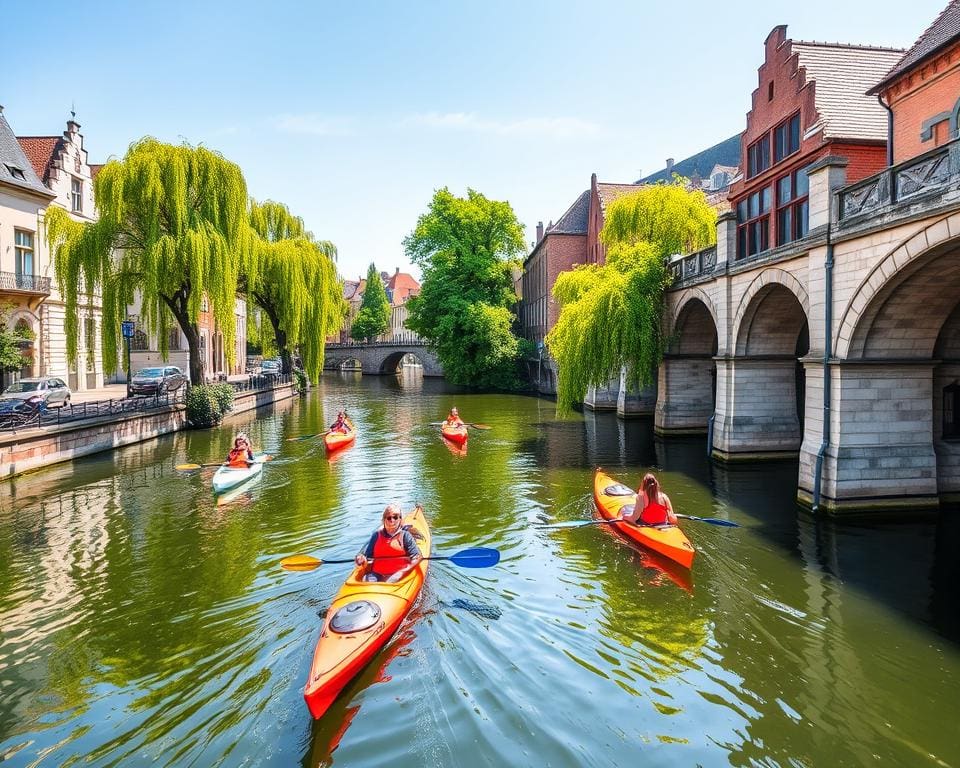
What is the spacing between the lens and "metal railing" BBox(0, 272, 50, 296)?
2344 centimetres

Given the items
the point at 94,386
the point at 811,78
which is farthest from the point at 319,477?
the point at 94,386

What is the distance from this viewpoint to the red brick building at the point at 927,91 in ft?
38.3

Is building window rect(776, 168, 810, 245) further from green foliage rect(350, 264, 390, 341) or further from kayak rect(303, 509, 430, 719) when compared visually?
green foliage rect(350, 264, 390, 341)

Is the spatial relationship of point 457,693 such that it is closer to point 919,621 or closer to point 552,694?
point 552,694

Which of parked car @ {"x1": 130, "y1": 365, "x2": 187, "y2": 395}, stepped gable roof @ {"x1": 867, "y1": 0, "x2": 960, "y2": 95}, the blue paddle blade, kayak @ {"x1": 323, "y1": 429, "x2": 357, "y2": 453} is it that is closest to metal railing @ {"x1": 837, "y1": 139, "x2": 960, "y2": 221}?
stepped gable roof @ {"x1": 867, "y1": 0, "x2": 960, "y2": 95}

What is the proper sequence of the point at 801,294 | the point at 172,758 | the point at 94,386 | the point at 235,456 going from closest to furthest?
the point at 172,758, the point at 801,294, the point at 235,456, the point at 94,386

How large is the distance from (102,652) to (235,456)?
847 centimetres

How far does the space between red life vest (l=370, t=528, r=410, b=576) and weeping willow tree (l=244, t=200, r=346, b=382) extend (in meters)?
Result: 19.9

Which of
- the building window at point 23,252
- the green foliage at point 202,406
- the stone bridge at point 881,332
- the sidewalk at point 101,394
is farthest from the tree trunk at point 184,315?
the stone bridge at point 881,332

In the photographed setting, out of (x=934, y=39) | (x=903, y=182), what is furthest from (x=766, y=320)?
(x=903, y=182)

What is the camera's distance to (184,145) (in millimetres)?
20578

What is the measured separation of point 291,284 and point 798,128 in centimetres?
2040

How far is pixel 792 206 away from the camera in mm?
16016

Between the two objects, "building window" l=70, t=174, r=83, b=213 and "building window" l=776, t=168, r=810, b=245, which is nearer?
"building window" l=776, t=168, r=810, b=245
